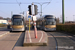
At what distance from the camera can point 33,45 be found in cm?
864

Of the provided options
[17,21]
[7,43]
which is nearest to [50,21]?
[17,21]

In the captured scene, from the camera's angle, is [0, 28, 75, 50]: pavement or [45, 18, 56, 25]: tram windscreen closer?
[0, 28, 75, 50]: pavement

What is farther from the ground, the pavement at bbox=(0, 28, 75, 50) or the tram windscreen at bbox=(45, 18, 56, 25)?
the tram windscreen at bbox=(45, 18, 56, 25)

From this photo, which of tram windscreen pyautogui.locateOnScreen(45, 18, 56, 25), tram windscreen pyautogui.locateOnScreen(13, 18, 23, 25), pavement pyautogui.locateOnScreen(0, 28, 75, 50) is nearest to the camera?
pavement pyautogui.locateOnScreen(0, 28, 75, 50)

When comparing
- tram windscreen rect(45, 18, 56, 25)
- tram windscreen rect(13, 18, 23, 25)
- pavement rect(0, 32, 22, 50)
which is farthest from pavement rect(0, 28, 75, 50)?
tram windscreen rect(45, 18, 56, 25)

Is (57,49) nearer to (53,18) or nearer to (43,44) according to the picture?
(43,44)

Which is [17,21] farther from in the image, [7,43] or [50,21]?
[7,43]

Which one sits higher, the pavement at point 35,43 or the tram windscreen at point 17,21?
the tram windscreen at point 17,21

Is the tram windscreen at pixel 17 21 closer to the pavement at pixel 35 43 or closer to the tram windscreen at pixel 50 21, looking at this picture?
the tram windscreen at pixel 50 21

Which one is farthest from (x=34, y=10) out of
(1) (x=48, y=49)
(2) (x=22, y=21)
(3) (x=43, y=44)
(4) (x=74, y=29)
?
(2) (x=22, y=21)

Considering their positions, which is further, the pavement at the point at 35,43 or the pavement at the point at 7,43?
the pavement at the point at 7,43

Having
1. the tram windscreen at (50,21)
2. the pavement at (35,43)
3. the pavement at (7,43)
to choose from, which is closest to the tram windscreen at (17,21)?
the tram windscreen at (50,21)

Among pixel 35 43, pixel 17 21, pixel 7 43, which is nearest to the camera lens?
pixel 35 43

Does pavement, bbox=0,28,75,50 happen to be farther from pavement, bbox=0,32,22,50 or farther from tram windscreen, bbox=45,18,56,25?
tram windscreen, bbox=45,18,56,25
